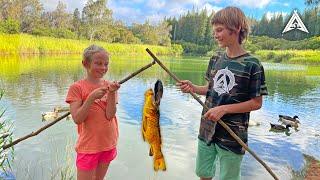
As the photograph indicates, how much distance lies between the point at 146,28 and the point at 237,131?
6975 centimetres

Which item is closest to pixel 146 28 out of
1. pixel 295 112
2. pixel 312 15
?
pixel 312 15

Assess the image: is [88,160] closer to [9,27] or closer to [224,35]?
[224,35]

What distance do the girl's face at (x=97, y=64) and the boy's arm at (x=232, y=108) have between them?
2.65 feet

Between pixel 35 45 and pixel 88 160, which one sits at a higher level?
pixel 88 160

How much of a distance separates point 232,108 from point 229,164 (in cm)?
44

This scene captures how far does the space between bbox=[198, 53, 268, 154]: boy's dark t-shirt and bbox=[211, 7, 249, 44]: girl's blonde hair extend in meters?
0.20

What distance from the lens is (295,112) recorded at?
1485 cm

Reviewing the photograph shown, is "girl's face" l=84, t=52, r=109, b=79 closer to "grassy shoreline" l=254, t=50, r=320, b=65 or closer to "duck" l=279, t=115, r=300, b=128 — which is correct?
"duck" l=279, t=115, r=300, b=128

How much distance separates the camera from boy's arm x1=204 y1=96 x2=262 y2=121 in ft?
8.79

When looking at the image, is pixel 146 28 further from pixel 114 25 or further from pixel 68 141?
pixel 68 141

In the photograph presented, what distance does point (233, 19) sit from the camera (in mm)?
2770

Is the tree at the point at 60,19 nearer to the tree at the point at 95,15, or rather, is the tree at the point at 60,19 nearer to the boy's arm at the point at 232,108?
the tree at the point at 95,15

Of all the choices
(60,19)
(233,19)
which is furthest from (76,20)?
(233,19)

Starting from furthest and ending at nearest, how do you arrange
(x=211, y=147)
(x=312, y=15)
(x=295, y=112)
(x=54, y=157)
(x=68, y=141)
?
1. (x=312, y=15)
2. (x=295, y=112)
3. (x=68, y=141)
4. (x=54, y=157)
5. (x=211, y=147)
